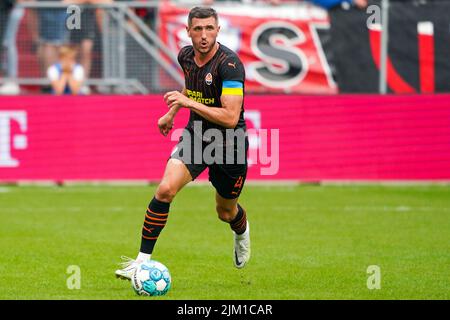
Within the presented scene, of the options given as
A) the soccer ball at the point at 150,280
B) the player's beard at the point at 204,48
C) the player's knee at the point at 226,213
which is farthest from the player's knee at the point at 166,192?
the player's beard at the point at 204,48

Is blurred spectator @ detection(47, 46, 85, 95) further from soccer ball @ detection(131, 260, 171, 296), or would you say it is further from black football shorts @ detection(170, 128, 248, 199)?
soccer ball @ detection(131, 260, 171, 296)

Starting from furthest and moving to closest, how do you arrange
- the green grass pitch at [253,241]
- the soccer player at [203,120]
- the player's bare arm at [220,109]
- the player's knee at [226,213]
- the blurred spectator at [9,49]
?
the blurred spectator at [9,49], the player's knee at [226,213], the green grass pitch at [253,241], the soccer player at [203,120], the player's bare arm at [220,109]

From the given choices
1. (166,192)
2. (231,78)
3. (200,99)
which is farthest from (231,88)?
(166,192)

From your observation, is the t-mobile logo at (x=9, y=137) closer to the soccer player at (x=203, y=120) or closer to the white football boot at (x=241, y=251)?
the white football boot at (x=241, y=251)

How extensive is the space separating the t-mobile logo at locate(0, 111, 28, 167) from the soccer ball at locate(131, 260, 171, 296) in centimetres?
976

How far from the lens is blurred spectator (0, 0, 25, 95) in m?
19.3

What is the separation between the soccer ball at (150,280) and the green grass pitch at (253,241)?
0.11 metres

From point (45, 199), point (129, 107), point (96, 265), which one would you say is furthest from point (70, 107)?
point (96, 265)

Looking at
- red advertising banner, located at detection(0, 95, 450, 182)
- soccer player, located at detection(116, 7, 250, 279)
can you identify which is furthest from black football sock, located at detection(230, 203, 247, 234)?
red advertising banner, located at detection(0, 95, 450, 182)

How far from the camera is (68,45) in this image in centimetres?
1934

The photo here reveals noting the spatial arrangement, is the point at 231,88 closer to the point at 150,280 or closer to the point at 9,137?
the point at 150,280

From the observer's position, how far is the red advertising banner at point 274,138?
1848 centimetres

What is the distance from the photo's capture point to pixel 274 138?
1834 cm

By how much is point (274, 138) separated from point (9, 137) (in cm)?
430
